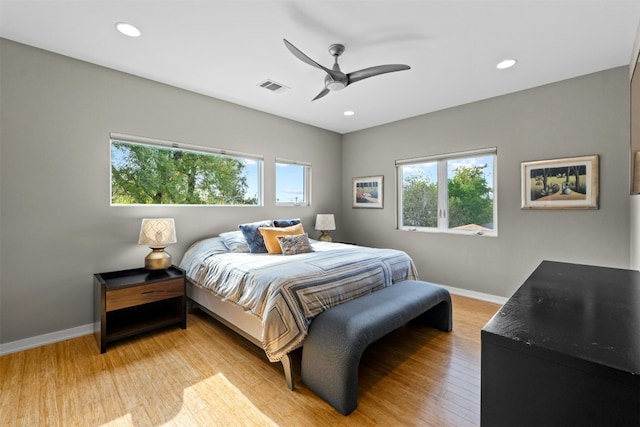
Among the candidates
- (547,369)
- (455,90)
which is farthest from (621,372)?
(455,90)

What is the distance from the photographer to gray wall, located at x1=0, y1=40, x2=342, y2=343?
7.73 feet

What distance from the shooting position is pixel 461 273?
383cm

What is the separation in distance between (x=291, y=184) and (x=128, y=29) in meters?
2.80

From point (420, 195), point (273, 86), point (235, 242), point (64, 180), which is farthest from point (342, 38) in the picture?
point (64, 180)

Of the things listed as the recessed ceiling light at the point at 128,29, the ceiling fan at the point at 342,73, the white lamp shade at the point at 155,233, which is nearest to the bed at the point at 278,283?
the white lamp shade at the point at 155,233

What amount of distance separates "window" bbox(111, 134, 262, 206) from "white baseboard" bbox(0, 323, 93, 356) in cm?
126

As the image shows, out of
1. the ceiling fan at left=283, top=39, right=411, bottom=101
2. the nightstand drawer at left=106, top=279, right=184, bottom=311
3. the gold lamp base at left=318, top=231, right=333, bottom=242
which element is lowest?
the nightstand drawer at left=106, top=279, right=184, bottom=311

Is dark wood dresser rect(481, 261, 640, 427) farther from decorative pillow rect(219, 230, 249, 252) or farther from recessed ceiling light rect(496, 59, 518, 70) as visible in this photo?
decorative pillow rect(219, 230, 249, 252)

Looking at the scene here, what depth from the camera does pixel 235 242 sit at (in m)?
3.25

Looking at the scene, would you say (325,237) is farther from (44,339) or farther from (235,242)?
(44,339)

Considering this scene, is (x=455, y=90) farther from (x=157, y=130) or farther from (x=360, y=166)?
(x=157, y=130)

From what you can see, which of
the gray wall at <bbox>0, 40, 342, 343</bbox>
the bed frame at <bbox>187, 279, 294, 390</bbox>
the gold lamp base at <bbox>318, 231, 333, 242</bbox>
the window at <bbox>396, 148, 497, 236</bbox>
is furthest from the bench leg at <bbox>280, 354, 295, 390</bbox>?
the window at <bbox>396, 148, 497, 236</bbox>

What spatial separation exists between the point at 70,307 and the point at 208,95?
8.85ft

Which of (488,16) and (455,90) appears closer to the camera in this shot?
(488,16)
